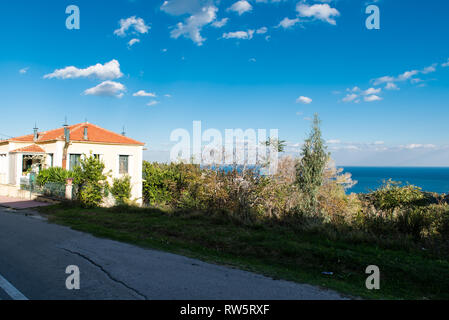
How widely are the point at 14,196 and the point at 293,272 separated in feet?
64.4

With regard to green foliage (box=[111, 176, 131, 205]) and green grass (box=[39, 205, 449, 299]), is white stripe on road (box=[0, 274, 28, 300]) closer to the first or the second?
green grass (box=[39, 205, 449, 299])

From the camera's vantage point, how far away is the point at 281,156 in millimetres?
28734

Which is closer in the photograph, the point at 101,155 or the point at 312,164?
the point at 312,164

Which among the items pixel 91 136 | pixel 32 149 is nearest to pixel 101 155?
pixel 91 136

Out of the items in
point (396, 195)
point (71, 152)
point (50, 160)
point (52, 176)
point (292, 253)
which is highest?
point (71, 152)

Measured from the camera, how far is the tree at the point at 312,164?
17.8 meters

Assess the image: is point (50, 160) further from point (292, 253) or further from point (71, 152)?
point (292, 253)

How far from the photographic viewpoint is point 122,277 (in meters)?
4.76

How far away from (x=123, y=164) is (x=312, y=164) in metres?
17.9

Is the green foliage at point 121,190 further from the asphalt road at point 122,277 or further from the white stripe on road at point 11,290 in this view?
the white stripe on road at point 11,290

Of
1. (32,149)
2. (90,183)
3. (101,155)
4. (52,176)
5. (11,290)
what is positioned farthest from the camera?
(101,155)

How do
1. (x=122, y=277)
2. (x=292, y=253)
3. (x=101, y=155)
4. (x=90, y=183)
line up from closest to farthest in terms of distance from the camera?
(x=122, y=277) → (x=292, y=253) → (x=90, y=183) → (x=101, y=155)
